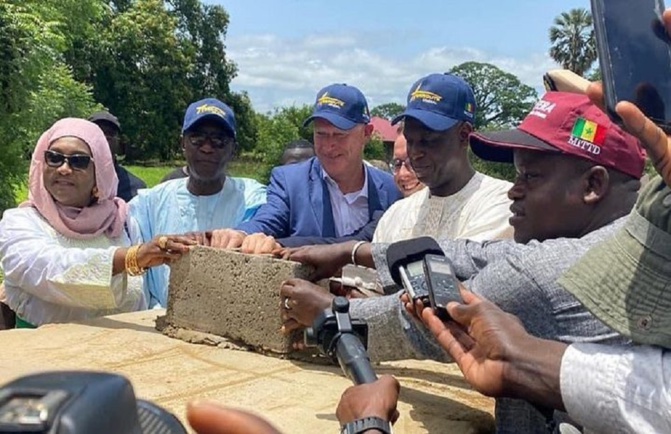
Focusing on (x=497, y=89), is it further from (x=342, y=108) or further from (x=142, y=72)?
(x=342, y=108)

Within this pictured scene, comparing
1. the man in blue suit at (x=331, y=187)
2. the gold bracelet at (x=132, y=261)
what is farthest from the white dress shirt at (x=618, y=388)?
the man in blue suit at (x=331, y=187)

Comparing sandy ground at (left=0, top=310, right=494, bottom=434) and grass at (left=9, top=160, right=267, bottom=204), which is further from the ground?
sandy ground at (left=0, top=310, right=494, bottom=434)

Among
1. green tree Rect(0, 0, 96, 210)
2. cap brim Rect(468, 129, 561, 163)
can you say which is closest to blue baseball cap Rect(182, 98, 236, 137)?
cap brim Rect(468, 129, 561, 163)

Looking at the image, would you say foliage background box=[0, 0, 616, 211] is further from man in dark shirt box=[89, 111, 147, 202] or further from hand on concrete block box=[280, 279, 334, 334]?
hand on concrete block box=[280, 279, 334, 334]

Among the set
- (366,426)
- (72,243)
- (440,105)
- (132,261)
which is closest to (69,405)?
(366,426)

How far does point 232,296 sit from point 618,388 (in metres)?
1.87

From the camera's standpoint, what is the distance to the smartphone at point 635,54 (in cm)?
119

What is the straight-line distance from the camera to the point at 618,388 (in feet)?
4.24

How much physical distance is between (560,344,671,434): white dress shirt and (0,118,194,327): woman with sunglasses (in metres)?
1.94

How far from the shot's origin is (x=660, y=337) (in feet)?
4.15

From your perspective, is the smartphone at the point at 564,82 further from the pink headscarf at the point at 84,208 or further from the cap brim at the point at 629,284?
the pink headscarf at the point at 84,208

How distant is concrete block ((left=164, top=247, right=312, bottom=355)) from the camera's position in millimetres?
2834

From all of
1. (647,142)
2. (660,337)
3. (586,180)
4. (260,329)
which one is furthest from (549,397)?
(260,329)

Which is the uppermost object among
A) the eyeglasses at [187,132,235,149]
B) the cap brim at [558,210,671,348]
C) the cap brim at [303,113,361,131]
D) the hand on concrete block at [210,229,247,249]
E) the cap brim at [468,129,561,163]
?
the cap brim at [303,113,361,131]
